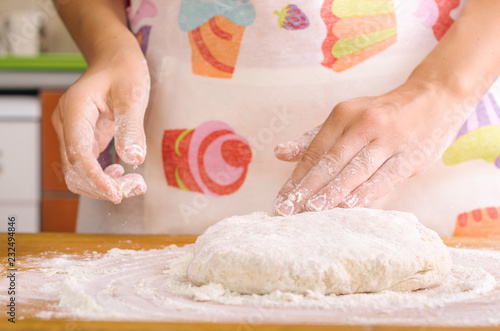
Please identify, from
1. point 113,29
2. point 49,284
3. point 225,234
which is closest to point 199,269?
point 225,234

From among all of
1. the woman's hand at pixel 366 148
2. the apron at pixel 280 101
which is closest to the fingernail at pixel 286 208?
the woman's hand at pixel 366 148

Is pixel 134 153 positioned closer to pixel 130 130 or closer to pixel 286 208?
pixel 130 130

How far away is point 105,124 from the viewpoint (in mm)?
1066

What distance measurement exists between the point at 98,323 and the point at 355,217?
0.38 m

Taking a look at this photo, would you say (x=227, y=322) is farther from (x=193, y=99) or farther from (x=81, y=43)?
(x=81, y=43)

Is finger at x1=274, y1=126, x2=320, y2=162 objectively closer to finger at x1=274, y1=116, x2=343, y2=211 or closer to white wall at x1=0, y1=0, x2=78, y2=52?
finger at x1=274, y1=116, x2=343, y2=211

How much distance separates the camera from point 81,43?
126cm

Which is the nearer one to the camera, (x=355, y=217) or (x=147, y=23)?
(x=355, y=217)

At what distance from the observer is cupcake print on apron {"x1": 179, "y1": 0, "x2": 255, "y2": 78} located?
3.77 ft

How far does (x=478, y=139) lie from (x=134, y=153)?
0.65 metres

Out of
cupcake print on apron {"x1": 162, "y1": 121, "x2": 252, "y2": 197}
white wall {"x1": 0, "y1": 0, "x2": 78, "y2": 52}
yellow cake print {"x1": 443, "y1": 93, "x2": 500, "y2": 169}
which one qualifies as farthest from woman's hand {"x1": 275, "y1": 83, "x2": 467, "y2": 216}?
white wall {"x1": 0, "y1": 0, "x2": 78, "y2": 52}

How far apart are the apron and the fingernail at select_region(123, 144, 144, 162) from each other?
255 mm

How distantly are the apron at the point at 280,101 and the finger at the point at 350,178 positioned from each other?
252mm

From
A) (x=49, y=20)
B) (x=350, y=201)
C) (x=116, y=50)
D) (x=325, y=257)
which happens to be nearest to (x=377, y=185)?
(x=350, y=201)
